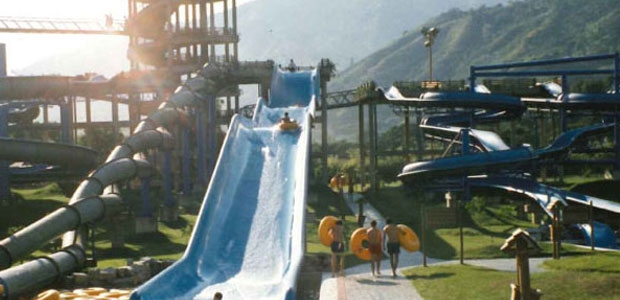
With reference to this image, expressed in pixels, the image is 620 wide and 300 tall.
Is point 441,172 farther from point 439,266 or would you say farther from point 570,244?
point 439,266

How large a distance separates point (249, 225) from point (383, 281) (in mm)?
4169

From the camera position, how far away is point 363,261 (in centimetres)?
2919

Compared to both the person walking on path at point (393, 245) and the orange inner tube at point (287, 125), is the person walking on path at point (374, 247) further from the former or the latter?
the orange inner tube at point (287, 125)

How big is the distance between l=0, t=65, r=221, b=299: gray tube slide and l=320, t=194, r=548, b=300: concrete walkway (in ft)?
22.9

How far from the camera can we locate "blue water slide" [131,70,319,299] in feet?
71.8

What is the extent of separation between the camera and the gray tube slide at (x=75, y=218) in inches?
906

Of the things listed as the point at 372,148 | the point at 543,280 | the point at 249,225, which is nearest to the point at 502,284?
the point at 543,280

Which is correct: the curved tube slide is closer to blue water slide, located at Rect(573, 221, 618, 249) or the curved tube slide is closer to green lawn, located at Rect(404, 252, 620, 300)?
blue water slide, located at Rect(573, 221, 618, 249)

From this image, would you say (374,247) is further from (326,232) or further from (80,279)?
(80,279)

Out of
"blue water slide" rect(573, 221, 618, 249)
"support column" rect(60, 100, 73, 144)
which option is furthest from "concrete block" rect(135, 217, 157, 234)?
"blue water slide" rect(573, 221, 618, 249)

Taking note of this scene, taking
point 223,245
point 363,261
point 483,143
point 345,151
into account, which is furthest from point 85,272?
point 345,151

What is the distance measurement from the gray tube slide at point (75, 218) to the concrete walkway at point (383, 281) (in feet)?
22.9

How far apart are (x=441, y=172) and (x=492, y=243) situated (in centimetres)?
879

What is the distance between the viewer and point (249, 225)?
26375 millimetres
